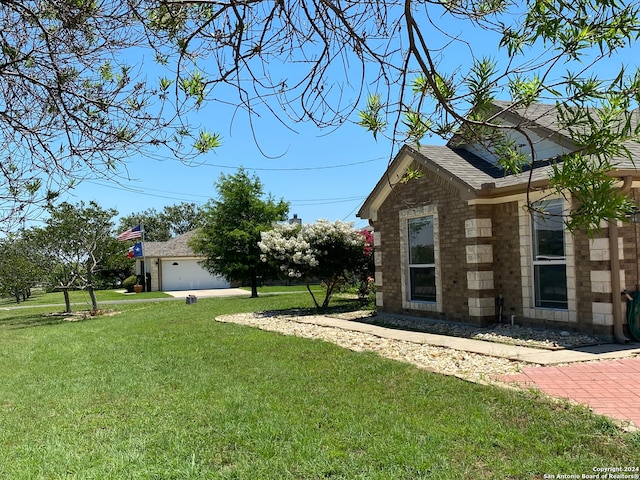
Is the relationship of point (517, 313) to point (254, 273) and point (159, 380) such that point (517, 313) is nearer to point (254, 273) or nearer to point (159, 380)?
point (159, 380)

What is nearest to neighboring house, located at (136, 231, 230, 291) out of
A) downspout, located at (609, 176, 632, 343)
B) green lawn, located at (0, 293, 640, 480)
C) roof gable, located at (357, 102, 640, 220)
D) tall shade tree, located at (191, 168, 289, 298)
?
tall shade tree, located at (191, 168, 289, 298)

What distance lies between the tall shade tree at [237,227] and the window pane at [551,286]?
17.7 m

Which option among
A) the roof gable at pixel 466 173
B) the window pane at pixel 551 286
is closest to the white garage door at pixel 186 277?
the roof gable at pixel 466 173

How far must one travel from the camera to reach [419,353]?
9367 mm

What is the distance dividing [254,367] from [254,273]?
2000 centimetres

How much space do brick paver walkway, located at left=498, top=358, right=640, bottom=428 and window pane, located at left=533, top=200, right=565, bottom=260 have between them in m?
2.75

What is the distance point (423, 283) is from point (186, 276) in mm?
33323

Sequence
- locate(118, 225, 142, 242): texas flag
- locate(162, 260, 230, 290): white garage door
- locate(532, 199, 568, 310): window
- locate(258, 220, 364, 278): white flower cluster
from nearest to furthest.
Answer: locate(532, 199, 568, 310): window
locate(258, 220, 364, 278): white flower cluster
locate(118, 225, 142, 242): texas flag
locate(162, 260, 230, 290): white garage door

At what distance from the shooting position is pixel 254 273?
2850cm

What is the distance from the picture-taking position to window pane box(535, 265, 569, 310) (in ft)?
33.4

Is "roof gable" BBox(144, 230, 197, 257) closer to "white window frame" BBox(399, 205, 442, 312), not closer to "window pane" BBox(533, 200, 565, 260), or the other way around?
"white window frame" BBox(399, 205, 442, 312)

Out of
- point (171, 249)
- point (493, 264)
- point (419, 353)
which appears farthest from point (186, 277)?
point (419, 353)

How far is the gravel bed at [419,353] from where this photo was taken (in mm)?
7754

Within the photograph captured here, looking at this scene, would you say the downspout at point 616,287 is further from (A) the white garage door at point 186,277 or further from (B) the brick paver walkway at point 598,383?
(A) the white garage door at point 186,277
